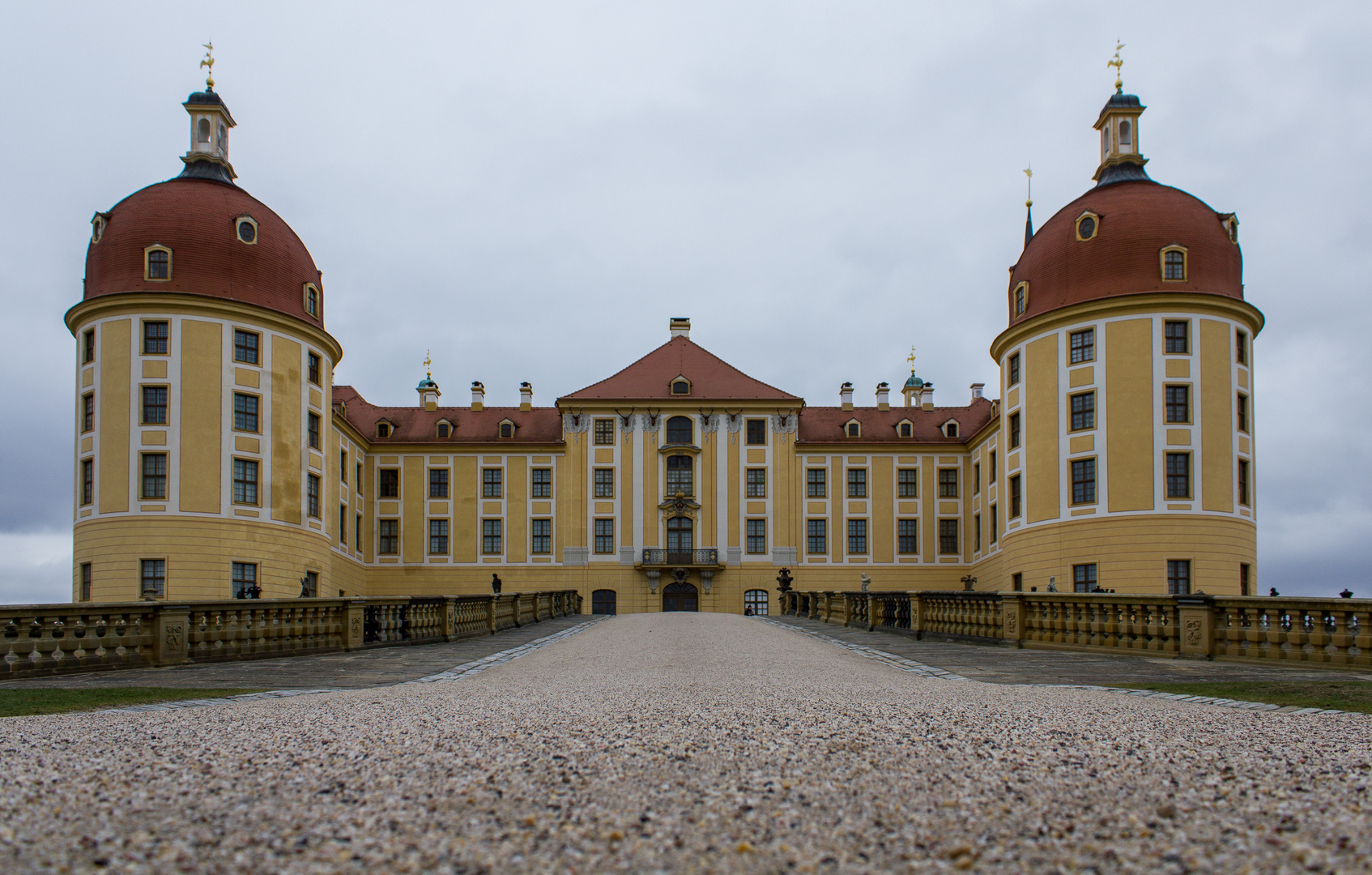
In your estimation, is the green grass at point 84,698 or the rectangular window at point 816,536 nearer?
the green grass at point 84,698

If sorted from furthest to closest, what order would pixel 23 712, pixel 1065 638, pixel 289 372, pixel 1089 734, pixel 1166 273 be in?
pixel 289 372 → pixel 1166 273 → pixel 1065 638 → pixel 23 712 → pixel 1089 734

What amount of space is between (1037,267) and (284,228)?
1133 inches

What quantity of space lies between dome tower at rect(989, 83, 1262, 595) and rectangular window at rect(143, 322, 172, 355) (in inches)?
1208

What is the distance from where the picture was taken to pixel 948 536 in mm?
54031

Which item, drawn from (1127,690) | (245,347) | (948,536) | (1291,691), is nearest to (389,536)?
(245,347)

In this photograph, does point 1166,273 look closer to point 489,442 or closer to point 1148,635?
point 1148,635

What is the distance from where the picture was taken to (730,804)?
4836 mm

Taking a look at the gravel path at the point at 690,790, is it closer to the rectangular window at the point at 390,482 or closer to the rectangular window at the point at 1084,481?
the rectangular window at the point at 1084,481

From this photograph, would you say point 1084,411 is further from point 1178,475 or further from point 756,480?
point 756,480

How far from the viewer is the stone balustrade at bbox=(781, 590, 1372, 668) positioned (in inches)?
526

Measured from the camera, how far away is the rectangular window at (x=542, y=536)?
54.3 metres

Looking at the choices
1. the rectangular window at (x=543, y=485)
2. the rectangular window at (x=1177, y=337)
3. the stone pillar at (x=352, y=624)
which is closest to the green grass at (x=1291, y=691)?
the stone pillar at (x=352, y=624)

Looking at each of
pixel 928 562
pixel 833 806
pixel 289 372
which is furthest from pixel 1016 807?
pixel 928 562

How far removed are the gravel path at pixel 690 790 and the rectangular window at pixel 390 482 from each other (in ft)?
154
